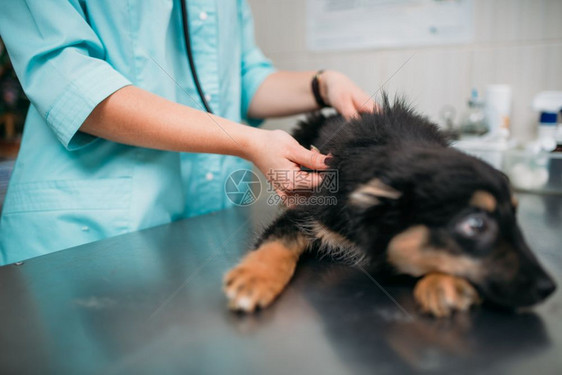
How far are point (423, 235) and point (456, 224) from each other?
7cm

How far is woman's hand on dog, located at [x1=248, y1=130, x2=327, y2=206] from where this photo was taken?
3.39 feet

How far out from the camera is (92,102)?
1.01 metres

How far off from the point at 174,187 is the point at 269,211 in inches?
14.7

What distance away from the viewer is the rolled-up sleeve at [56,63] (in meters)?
1.01

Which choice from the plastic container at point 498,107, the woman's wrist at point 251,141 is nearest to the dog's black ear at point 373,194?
the woman's wrist at point 251,141

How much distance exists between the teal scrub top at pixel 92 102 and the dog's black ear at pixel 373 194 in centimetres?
69

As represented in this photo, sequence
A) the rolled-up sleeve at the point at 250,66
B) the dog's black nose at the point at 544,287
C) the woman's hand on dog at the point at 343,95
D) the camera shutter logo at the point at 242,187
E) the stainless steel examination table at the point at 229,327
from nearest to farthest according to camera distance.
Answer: the stainless steel examination table at the point at 229,327 < the dog's black nose at the point at 544,287 < the woman's hand on dog at the point at 343,95 < the camera shutter logo at the point at 242,187 < the rolled-up sleeve at the point at 250,66

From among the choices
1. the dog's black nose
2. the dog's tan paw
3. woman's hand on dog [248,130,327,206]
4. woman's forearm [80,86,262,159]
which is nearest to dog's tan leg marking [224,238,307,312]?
the dog's tan paw

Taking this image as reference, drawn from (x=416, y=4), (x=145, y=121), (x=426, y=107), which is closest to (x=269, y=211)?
(x=145, y=121)

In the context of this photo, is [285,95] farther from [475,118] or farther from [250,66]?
[475,118]

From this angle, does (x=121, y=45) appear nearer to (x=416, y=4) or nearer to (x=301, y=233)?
(x=301, y=233)

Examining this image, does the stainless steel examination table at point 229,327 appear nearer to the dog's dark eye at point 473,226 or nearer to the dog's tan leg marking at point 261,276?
the dog's tan leg marking at point 261,276

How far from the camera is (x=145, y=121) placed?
1050 mm

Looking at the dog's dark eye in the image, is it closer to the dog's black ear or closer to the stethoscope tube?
the dog's black ear
